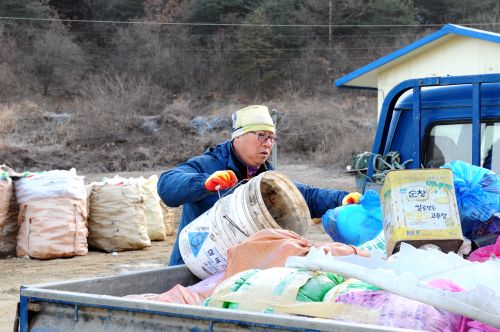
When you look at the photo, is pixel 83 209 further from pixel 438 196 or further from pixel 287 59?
pixel 287 59

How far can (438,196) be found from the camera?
2.85 meters

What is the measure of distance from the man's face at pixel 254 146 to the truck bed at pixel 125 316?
1.27m

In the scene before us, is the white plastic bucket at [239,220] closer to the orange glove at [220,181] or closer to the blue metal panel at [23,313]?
the orange glove at [220,181]

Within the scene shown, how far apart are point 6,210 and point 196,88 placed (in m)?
30.5

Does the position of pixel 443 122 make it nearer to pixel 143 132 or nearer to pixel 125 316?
pixel 125 316

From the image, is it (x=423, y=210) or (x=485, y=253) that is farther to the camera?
(x=485, y=253)

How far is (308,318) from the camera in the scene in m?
2.11

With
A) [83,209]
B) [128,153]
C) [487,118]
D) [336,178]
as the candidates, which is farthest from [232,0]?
Answer: [487,118]

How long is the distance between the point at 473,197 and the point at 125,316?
1.40 m

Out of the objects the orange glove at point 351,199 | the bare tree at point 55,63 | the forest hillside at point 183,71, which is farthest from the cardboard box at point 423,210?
the bare tree at point 55,63

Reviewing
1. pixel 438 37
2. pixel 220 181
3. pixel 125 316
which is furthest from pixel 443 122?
pixel 438 37

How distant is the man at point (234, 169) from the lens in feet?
12.4

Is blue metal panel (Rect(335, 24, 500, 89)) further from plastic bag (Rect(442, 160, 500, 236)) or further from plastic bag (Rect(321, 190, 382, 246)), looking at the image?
plastic bag (Rect(442, 160, 500, 236))

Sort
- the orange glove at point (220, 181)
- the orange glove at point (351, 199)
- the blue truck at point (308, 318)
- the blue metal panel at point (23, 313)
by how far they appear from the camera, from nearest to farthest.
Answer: the blue truck at point (308, 318) < the blue metal panel at point (23, 313) < the orange glove at point (220, 181) < the orange glove at point (351, 199)
